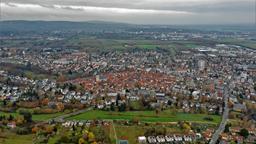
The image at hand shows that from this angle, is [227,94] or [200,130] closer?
[200,130]

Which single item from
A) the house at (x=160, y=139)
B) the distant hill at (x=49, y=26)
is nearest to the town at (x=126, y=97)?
the house at (x=160, y=139)

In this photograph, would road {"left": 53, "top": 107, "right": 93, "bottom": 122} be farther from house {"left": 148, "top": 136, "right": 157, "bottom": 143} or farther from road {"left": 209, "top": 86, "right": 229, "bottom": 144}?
road {"left": 209, "top": 86, "right": 229, "bottom": 144}

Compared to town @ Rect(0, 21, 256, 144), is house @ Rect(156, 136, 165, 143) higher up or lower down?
lower down

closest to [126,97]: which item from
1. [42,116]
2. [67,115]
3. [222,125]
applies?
[67,115]

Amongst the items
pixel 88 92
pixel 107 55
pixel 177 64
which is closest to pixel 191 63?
pixel 177 64

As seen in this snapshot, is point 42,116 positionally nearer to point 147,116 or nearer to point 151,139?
point 147,116

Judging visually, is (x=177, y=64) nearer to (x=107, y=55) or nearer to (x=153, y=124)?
(x=107, y=55)

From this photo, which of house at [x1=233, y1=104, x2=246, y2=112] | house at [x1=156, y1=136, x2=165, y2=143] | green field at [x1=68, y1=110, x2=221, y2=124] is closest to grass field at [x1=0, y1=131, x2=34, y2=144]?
green field at [x1=68, y1=110, x2=221, y2=124]

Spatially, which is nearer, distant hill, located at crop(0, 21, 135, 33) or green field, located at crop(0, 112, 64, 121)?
green field, located at crop(0, 112, 64, 121)
